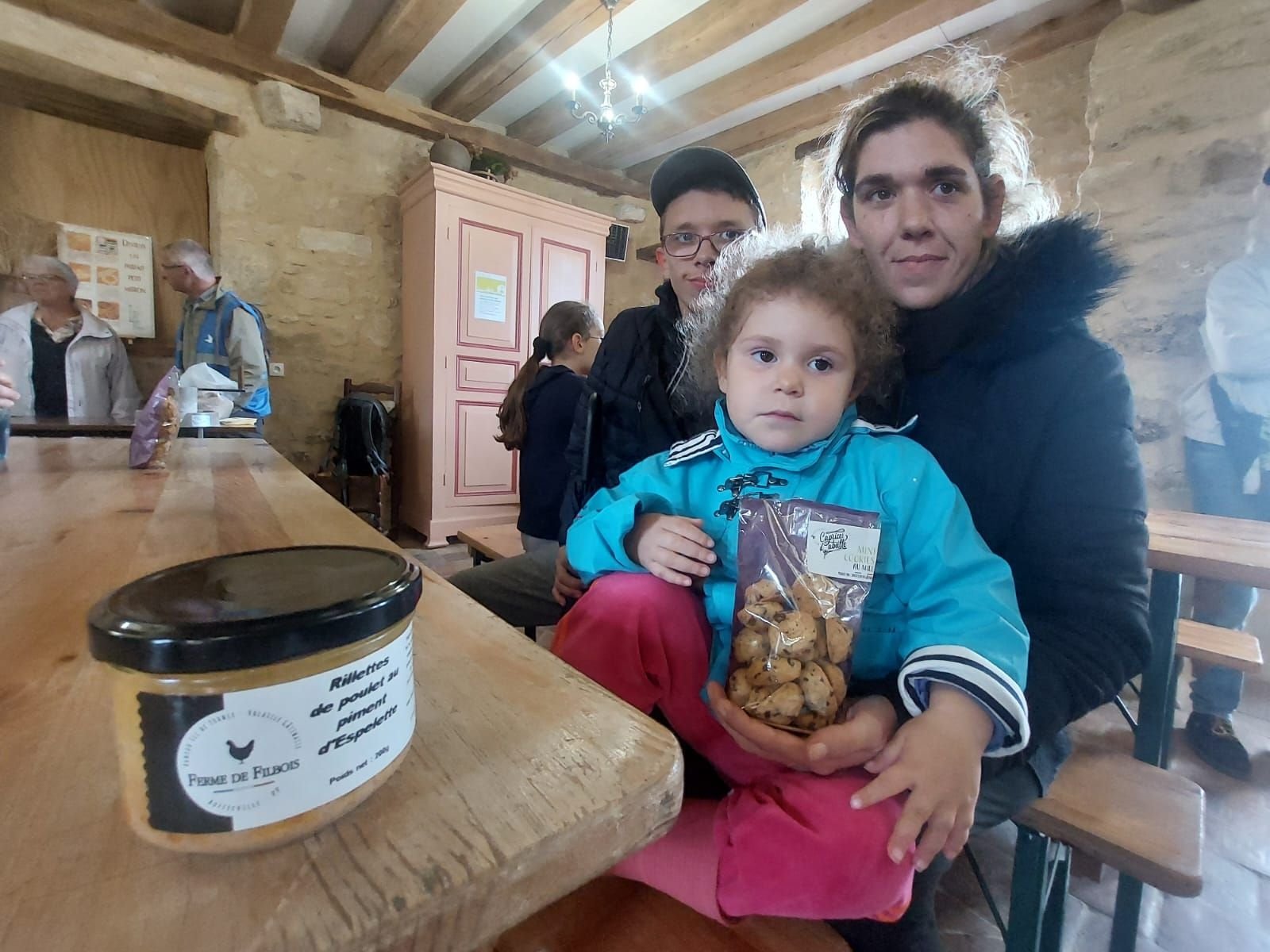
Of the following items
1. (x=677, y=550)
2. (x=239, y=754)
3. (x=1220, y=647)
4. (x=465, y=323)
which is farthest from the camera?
(x=465, y=323)

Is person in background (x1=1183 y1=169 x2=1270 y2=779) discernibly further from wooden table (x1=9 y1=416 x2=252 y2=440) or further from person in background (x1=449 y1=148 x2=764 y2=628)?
wooden table (x1=9 y1=416 x2=252 y2=440)

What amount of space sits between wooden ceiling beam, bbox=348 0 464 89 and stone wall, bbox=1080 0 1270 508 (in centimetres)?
304

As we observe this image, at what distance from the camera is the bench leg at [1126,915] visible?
1.03 meters

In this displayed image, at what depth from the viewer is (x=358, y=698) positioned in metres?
0.26

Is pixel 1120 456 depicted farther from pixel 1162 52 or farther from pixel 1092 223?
pixel 1162 52

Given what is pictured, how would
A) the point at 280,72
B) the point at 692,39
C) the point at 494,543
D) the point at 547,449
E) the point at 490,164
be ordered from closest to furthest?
the point at 547,449, the point at 494,543, the point at 692,39, the point at 280,72, the point at 490,164

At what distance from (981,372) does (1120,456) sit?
0.64 ft

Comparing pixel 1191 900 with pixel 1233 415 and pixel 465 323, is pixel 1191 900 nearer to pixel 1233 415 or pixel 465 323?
pixel 1233 415

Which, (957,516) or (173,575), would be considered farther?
(957,516)

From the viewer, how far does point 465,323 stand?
13.3ft

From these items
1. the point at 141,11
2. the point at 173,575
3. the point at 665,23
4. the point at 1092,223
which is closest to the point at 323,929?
the point at 173,575

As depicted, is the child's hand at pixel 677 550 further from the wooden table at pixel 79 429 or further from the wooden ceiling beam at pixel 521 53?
the wooden ceiling beam at pixel 521 53

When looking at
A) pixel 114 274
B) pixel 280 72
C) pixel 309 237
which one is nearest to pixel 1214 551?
pixel 309 237

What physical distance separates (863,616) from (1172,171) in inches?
109
